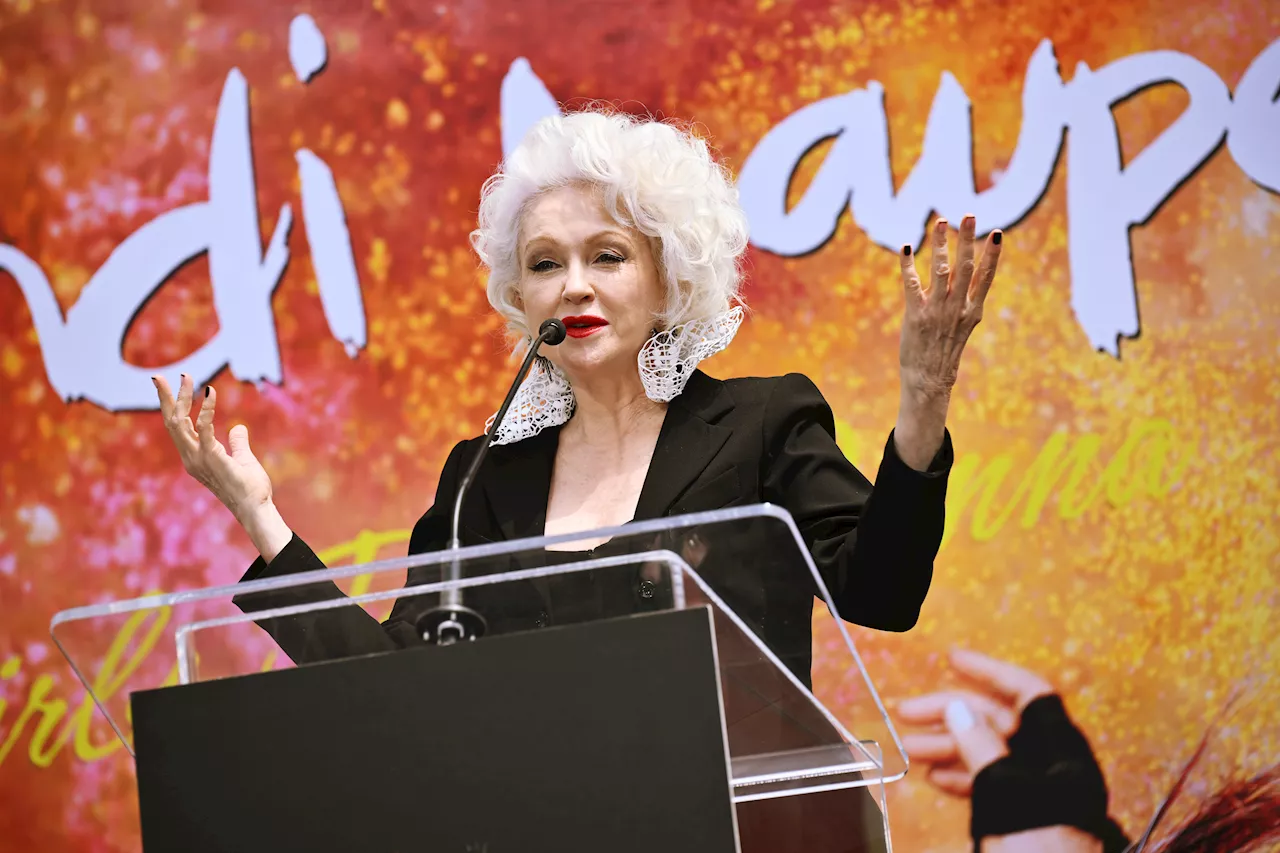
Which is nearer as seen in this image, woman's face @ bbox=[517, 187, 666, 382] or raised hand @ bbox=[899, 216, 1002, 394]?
raised hand @ bbox=[899, 216, 1002, 394]

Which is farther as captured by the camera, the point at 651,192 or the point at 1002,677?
the point at 1002,677

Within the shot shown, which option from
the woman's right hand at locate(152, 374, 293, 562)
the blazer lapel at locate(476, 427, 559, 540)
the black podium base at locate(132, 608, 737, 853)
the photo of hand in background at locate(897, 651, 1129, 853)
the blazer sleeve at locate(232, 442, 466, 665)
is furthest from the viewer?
the photo of hand in background at locate(897, 651, 1129, 853)

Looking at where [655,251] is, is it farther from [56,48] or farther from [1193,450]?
[56,48]

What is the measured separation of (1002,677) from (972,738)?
0.14 m

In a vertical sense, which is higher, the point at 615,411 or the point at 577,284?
the point at 577,284

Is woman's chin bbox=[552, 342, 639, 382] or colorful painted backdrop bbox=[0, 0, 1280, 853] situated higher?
colorful painted backdrop bbox=[0, 0, 1280, 853]

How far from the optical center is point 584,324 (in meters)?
1.86

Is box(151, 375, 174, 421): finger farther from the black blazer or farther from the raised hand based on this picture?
the raised hand

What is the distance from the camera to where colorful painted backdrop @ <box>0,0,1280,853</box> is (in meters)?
2.80

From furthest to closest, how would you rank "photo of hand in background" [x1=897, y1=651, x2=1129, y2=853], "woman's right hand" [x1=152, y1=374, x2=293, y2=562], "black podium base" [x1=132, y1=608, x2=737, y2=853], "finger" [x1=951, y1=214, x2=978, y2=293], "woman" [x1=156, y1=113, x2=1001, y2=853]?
"photo of hand in background" [x1=897, y1=651, x2=1129, y2=853]
"woman" [x1=156, y1=113, x2=1001, y2=853]
"woman's right hand" [x1=152, y1=374, x2=293, y2=562]
"finger" [x1=951, y1=214, x2=978, y2=293]
"black podium base" [x1=132, y1=608, x2=737, y2=853]

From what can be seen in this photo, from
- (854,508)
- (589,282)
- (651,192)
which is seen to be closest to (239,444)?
(589,282)

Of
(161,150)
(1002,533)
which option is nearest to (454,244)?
(161,150)

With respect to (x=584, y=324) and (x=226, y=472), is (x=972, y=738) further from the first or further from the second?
(x=226, y=472)

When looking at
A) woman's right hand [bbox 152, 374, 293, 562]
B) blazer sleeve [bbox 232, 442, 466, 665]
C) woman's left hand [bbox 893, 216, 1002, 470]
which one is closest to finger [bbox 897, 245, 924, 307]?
woman's left hand [bbox 893, 216, 1002, 470]
